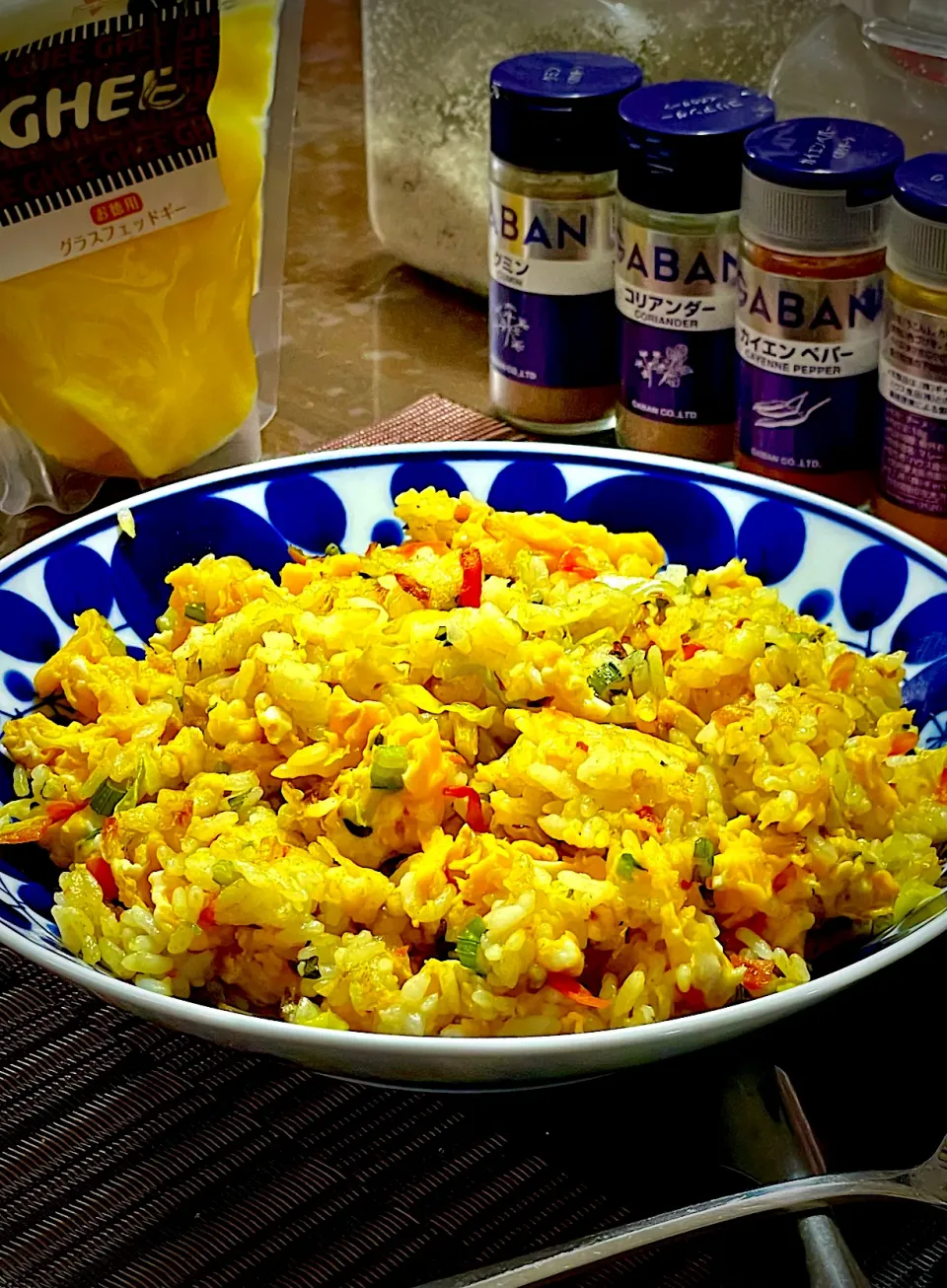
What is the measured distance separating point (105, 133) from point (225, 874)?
67cm

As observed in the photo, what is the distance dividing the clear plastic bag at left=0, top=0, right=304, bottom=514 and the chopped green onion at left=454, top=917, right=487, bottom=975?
0.66 metres

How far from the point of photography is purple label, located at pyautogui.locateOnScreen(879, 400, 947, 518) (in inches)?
43.4

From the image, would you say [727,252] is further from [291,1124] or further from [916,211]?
[291,1124]

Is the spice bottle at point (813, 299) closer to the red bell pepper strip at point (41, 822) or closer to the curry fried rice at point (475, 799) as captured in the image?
the curry fried rice at point (475, 799)

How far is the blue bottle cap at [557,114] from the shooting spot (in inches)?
48.3

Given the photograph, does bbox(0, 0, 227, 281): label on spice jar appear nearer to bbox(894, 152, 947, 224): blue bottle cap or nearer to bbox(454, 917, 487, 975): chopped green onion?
bbox(894, 152, 947, 224): blue bottle cap

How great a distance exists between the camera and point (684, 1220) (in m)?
0.64

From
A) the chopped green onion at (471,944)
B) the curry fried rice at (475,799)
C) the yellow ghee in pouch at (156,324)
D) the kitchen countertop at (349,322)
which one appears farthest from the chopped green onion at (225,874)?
the kitchen countertop at (349,322)

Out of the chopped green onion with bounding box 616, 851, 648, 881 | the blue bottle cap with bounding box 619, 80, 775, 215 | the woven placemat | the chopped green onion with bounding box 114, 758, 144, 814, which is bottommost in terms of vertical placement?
the woven placemat

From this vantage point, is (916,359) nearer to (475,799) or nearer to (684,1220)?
(475,799)

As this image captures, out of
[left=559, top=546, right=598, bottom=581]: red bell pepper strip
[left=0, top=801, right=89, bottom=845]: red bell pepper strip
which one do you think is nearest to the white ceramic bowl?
[left=0, top=801, right=89, bottom=845]: red bell pepper strip

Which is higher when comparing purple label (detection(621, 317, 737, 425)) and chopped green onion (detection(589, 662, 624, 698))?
chopped green onion (detection(589, 662, 624, 698))

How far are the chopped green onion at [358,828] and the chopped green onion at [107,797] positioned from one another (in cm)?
13

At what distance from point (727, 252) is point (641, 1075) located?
2.23 ft
